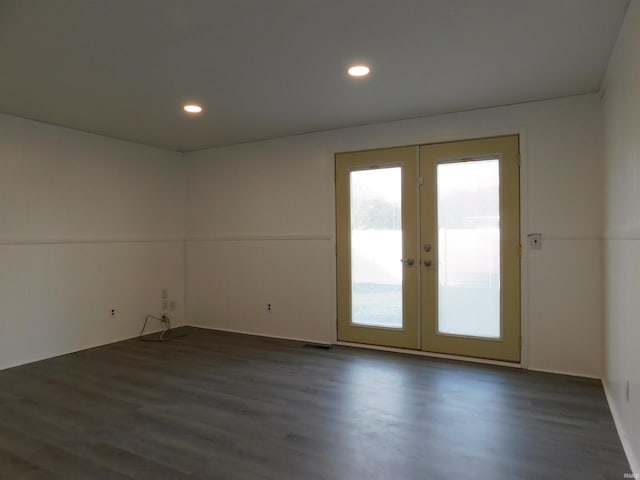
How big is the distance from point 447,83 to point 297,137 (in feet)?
6.79

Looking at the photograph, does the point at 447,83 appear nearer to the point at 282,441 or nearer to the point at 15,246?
the point at 282,441

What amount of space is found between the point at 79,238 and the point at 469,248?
4.16 metres

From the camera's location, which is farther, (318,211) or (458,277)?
(318,211)

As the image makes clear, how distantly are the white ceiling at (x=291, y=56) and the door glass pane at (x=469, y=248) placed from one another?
0.68 m

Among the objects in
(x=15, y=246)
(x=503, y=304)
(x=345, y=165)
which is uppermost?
(x=345, y=165)

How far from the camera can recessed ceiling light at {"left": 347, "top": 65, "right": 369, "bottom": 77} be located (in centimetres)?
292

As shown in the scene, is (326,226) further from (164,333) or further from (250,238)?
(164,333)

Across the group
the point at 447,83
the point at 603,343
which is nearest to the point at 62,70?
the point at 447,83

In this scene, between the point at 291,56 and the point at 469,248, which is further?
the point at 469,248

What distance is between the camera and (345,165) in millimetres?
4617

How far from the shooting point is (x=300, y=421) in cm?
272

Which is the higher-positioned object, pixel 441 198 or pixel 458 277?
pixel 441 198

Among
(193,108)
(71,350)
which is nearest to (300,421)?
(193,108)

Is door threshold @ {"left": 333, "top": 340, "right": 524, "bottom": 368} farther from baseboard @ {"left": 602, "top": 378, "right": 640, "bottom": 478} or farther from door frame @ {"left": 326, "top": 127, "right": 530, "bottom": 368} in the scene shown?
baseboard @ {"left": 602, "top": 378, "right": 640, "bottom": 478}
